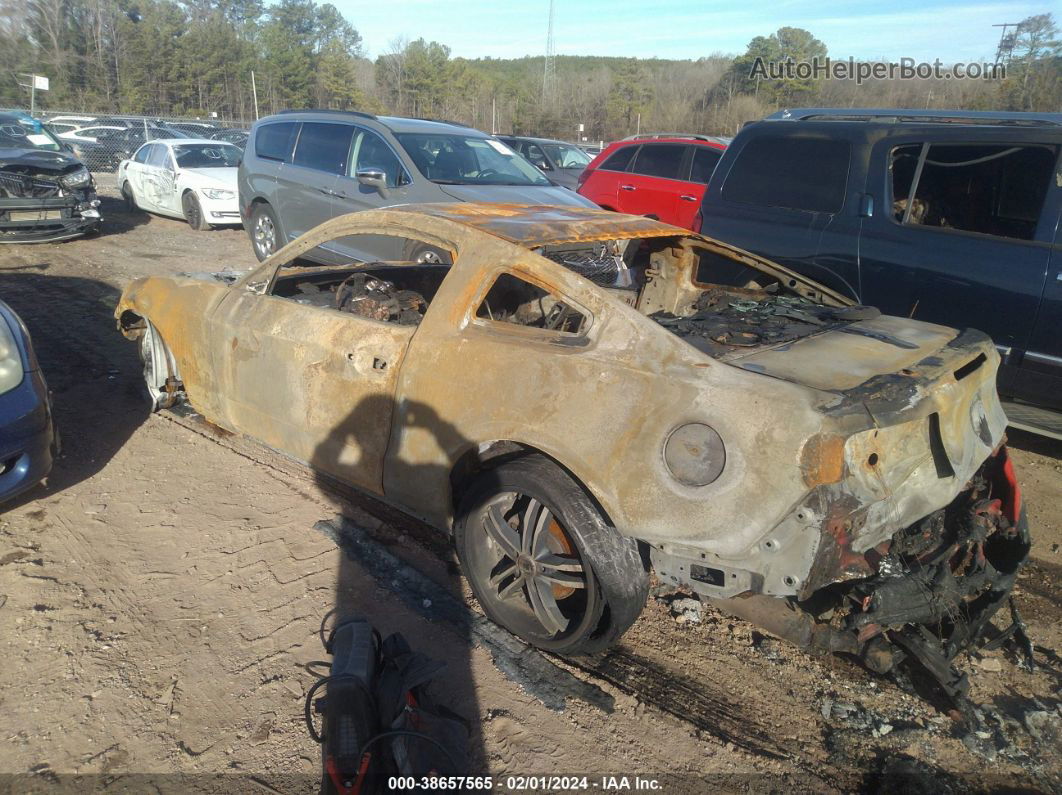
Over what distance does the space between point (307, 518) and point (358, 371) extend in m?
0.97

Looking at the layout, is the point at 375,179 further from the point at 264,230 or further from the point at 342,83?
the point at 342,83

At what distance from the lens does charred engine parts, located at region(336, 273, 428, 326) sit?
146 inches

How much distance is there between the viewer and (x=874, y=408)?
219cm

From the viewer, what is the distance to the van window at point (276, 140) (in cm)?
862

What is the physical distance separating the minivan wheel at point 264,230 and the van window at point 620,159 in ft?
16.3

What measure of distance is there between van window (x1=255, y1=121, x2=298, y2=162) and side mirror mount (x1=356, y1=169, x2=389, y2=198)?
7.06ft

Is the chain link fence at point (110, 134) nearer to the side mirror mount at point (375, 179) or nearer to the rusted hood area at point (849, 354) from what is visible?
the side mirror mount at point (375, 179)

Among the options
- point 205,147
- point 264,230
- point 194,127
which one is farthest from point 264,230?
point 194,127

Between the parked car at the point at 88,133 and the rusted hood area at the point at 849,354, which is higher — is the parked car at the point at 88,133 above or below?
above

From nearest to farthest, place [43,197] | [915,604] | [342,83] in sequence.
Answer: [915,604], [43,197], [342,83]

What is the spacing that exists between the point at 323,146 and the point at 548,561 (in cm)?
688

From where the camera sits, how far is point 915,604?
96.8 inches

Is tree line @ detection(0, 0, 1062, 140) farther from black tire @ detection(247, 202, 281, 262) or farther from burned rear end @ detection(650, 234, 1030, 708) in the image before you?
burned rear end @ detection(650, 234, 1030, 708)

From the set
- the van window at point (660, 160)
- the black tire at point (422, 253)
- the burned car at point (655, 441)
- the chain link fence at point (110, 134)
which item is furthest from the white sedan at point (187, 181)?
the burned car at point (655, 441)
